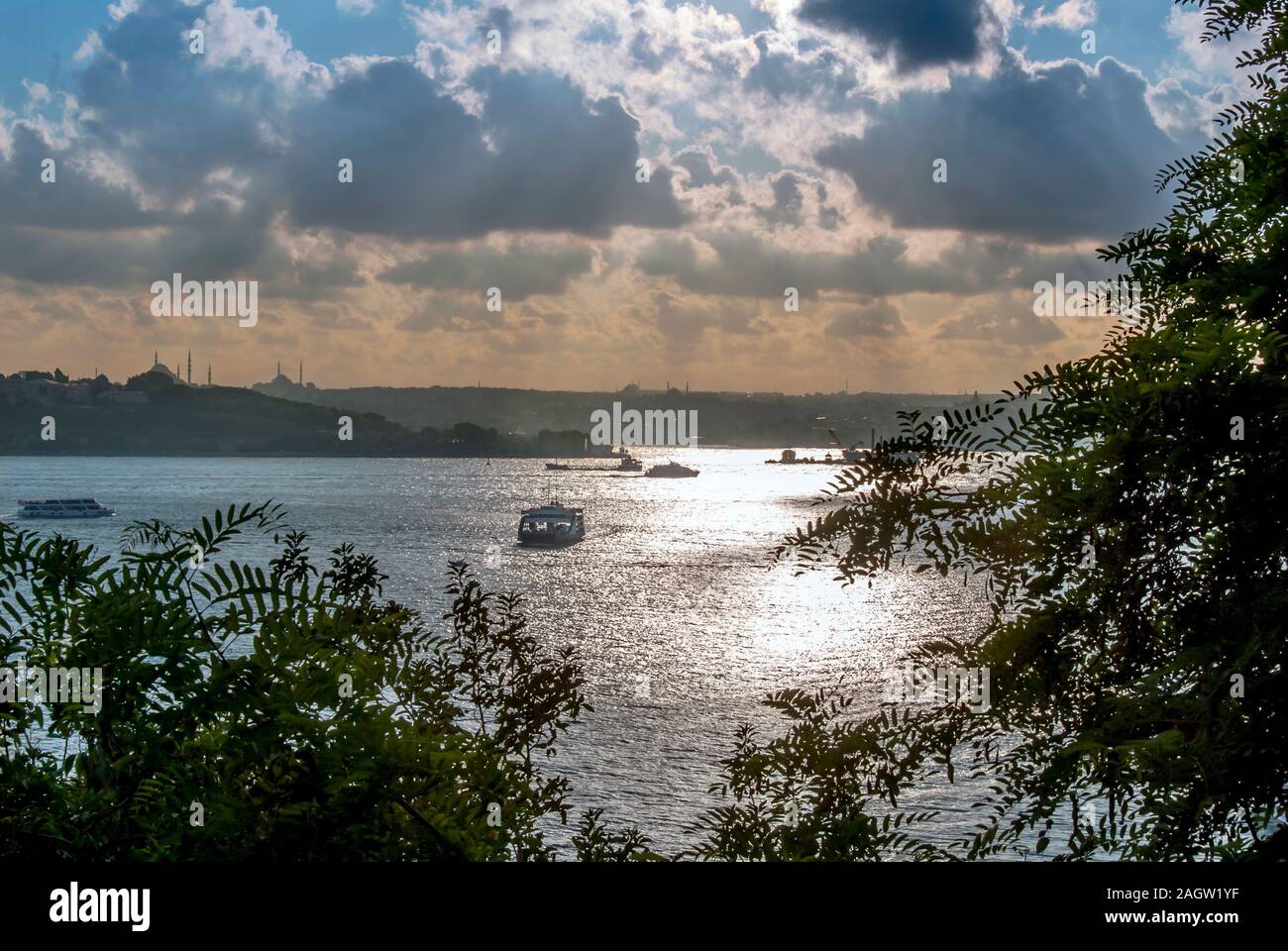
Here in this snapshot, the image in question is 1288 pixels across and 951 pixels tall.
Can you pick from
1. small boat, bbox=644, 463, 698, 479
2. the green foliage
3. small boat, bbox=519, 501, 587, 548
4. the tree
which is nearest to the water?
the tree

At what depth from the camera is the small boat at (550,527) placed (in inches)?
3194

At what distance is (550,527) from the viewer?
82.7 m

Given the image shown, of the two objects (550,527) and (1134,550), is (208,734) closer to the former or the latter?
(1134,550)

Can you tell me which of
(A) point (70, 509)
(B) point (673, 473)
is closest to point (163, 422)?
(A) point (70, 509)

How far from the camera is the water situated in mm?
29812

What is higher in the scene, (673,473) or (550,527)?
(673,473)

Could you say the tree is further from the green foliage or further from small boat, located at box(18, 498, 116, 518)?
small boat, located at box(18, 498, 116, 518)

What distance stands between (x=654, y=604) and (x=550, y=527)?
28.4 meters

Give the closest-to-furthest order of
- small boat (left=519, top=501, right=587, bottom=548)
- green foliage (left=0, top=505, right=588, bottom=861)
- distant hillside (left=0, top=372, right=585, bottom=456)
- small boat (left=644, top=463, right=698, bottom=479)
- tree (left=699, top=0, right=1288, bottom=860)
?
green foliage (left=0, top=505, right=588, bottom=861), tree (left=699, top=0, right=1288, bottom=860), small boat (left=519, top=501, right=587, bottom=548), distant hillside (left=0, top=372, right=585, bottom=456), small boat (left=644, top=463, right=698, bottom=479)

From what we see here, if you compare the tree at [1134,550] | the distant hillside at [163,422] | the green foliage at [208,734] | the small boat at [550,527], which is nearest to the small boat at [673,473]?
the distant hillside at [163,422]

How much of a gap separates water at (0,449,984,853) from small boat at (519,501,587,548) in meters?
1.76
